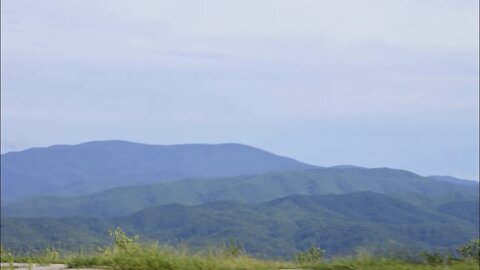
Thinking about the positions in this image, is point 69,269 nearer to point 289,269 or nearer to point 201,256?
point 201,256

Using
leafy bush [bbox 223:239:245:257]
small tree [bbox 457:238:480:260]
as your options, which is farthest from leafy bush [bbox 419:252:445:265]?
leafy bush [bbox 223:239:245:257]

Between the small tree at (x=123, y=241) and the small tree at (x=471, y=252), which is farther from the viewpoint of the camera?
the small tree at (x=123, y=241)

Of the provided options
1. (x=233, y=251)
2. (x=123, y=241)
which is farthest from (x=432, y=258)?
(x=123, y=241)

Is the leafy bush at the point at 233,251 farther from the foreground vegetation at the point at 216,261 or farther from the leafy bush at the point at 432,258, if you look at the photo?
the leafy bush at the point at 432,258

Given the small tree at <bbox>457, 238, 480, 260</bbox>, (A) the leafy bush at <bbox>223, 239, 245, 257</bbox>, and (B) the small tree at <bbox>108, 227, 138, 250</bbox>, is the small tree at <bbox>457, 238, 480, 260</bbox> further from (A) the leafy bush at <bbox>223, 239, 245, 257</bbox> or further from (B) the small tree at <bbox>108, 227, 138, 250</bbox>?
(B) the small tree at <bbox>108, 227, 138, 250</bbox>

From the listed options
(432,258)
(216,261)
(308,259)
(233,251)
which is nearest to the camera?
(216,261)

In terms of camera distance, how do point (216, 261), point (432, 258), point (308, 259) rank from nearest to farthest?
1. point (216, 261)
2. point (432, 258)
3. point (308, 259)

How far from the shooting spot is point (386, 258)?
1122 centimetres

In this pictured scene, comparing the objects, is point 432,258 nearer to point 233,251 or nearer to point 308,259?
point 233,251

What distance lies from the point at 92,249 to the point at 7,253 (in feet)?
5.11

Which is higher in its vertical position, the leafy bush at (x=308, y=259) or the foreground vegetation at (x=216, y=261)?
the foreground vegetation at (x=216, y=261)

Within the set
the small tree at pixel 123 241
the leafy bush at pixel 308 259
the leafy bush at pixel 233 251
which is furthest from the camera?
the small tree at pixel 123 241

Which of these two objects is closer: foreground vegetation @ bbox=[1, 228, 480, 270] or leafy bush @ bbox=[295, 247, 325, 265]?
foreground vegetation @ bbox=[1, 228, 480, 270]

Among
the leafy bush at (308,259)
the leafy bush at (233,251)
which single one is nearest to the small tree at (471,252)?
the leafy bush at (308,259)
